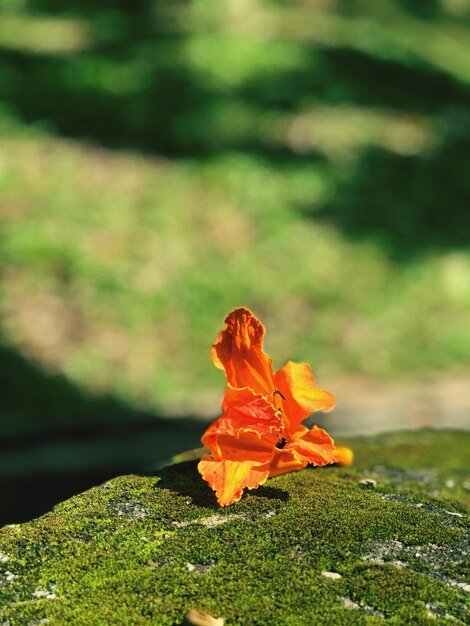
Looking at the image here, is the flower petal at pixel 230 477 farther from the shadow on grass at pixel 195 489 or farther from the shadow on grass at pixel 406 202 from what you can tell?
the shadow on grass at pixel 406 202

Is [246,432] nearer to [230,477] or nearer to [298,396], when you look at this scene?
[230,477]

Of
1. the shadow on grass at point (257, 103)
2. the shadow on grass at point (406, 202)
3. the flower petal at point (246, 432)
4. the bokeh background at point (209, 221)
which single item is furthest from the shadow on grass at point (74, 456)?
the shadow on grass at point (257, 103)

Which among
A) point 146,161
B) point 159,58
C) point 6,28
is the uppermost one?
point 6,28

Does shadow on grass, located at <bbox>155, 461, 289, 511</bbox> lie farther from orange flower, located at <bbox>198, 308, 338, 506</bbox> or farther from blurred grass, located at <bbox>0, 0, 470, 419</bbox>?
blurred grass, located at <bbox>0, 0, 470, 419</bbox>

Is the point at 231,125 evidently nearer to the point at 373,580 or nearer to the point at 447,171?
the point at 447,171

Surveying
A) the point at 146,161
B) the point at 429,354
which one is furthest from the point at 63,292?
the point at 429,354

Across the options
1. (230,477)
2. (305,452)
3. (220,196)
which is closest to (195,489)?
(230,477)
